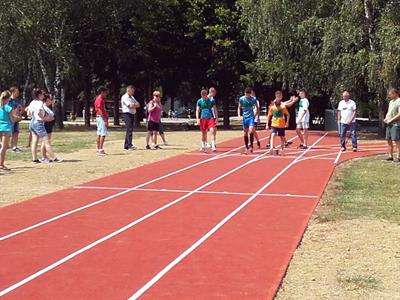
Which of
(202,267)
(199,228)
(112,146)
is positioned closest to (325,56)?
(112,146)

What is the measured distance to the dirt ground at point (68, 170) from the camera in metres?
11.3

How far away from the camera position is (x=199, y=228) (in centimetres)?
800

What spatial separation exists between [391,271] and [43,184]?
7707mm

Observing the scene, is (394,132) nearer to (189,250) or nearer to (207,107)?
(207,107)

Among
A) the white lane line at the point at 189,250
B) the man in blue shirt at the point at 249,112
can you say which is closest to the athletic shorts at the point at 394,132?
the man in blue shirt at the point at 249,112

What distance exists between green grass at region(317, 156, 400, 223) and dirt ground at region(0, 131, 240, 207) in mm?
4983

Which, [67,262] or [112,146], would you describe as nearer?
[67,262]

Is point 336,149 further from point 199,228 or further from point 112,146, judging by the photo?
point 199,228

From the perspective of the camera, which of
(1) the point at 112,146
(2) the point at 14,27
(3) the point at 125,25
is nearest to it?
(1) the point at 112,146

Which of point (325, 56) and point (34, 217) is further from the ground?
point (325, 56)

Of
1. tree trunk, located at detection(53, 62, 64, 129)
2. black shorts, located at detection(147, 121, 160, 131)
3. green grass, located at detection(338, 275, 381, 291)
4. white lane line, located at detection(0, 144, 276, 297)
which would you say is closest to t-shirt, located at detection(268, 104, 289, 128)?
black shorts, located at detection(147, 121, 160, 131)

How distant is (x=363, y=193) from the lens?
10.7m

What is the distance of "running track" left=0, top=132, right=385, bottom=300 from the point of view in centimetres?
560

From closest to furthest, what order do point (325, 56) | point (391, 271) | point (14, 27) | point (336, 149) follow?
point (391, 271) < point (336, 149) < point (325, 56) < point (14, 27)
